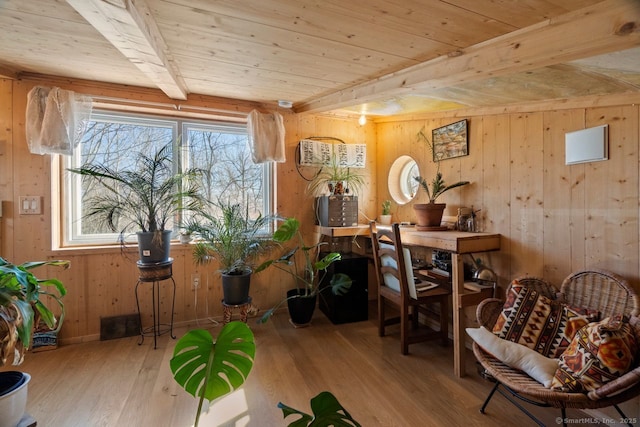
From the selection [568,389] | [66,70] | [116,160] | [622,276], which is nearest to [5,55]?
[66,70]

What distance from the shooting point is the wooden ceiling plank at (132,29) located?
1.24 metres

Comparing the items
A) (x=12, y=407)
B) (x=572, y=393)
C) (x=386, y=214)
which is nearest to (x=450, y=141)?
(x=386, y=214)

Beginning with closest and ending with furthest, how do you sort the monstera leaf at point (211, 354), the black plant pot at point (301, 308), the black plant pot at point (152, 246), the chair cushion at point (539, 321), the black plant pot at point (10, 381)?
the monstera leaf at point (211, 354) < the black plant pot at point (10, 381) < the chair cushion at point (539, 321) < the black plant pot at point (152, 246) < the black plant pot at point (301, 308)

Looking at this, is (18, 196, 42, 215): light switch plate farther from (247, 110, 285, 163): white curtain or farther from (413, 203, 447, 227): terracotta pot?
(413, 203, 447, 227): terracotta pot

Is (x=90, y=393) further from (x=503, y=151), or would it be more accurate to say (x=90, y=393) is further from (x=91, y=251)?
(x=503, y=151)

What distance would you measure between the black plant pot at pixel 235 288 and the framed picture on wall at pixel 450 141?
2.09 m

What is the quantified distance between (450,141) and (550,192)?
891mm

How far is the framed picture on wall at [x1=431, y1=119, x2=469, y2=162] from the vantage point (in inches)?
93.7

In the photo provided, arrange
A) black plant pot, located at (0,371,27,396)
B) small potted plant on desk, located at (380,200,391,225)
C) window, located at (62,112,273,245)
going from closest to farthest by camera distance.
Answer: black plant pot, located at (0,371,27,396) → window, located at (62,112,273,245) → small potted plant on desk, located at (380,200,391,225)

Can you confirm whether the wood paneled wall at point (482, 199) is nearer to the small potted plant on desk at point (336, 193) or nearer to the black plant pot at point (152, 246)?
the small potted plant on desk at point (336, 193)

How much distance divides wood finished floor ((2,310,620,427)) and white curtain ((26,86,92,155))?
1.63 m

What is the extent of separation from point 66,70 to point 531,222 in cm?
364

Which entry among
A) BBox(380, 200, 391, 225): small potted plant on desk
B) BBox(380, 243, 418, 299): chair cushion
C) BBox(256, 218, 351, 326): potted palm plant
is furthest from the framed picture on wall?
BBox(256, 218, 351, 326): potted palm plant

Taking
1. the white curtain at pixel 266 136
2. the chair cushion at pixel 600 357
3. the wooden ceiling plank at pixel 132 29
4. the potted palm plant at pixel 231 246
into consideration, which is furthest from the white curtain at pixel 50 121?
the chair cushion at pixel 600 357
